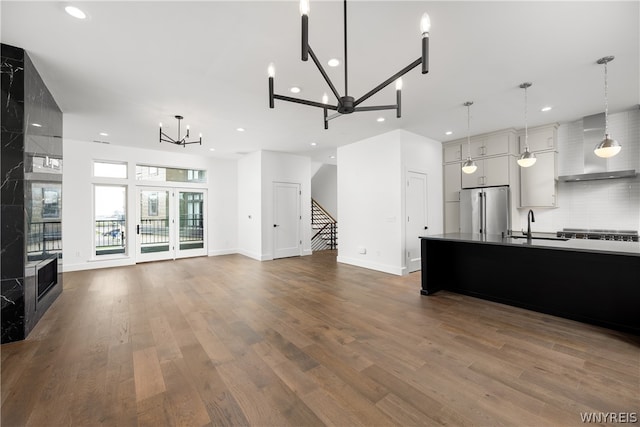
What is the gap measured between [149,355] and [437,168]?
635cm

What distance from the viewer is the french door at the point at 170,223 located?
22.9 ft

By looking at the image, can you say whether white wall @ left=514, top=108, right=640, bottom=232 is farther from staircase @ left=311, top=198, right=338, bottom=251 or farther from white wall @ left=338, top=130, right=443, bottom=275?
staircase @ left=311, top=198, right=338, bottom=251

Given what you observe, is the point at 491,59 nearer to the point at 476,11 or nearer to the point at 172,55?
the point at 476,11

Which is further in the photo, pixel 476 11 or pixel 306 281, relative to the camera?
pixel 306 281

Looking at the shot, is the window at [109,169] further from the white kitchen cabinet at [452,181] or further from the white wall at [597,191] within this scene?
the white wall at [597,191]

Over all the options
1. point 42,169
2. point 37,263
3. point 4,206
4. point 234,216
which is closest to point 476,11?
point 4,206

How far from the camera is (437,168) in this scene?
20.7 ft

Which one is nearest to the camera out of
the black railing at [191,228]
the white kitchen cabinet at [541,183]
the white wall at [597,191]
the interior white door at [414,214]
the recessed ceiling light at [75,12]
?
the recessed ceiling light at [75,12]

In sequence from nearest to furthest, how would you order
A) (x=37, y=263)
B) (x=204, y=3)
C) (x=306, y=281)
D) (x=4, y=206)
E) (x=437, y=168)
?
(x=204, y=3) → (x=4, y=206) → (x=37, y=263) → (x=306, y=281) → (x=437, y=168)

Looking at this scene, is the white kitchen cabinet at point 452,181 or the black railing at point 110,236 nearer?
the white kitchen cabinet at point 452,181

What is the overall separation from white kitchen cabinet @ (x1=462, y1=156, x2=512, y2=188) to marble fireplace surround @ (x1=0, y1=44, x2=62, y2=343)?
7298 millimetres

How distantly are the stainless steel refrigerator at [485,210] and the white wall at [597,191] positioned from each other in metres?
0.56

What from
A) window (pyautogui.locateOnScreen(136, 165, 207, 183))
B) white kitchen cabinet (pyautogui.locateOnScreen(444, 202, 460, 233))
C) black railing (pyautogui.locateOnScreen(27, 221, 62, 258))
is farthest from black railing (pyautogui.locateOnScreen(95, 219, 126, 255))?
white kitchen cabinet (pyautogui.locateOnScreen(444, 202, 460, 233))

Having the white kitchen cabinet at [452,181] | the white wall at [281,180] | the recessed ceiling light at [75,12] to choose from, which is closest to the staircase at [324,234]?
the white wall at [281,180]
